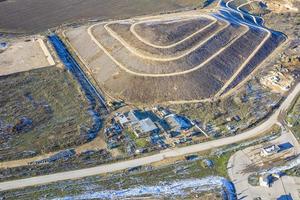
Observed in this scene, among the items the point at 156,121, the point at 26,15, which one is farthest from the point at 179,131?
the point at 26,15

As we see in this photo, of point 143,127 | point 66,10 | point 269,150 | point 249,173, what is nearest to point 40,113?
point 143,127

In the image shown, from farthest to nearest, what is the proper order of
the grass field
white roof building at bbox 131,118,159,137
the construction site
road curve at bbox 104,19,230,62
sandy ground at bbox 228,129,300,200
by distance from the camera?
road curve at bbox 104,19,230,62 < white roof building at bbox 131,118,159,137 < the grass field < the construction site < sandy ground at bbox 228,129,300,200

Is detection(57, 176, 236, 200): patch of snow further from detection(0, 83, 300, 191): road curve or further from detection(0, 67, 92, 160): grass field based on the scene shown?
detection(0, 67, 92, 160): grass field

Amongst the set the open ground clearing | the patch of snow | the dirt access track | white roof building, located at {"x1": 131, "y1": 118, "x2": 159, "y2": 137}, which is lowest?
the patch of snow

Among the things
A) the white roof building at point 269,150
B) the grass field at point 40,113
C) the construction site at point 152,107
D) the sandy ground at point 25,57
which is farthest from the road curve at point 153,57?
the white roof building at point 269,150

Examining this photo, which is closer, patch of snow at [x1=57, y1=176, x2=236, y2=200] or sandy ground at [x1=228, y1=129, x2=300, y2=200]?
sandy ground at [x1=228, y1=129, x2=300, y2=200]

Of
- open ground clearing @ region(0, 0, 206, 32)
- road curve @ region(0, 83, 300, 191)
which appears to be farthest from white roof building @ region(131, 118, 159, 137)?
open ground clearing @ region(0, 0, 206, 32)

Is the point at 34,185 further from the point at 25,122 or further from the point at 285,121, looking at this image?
the point at 285,121
